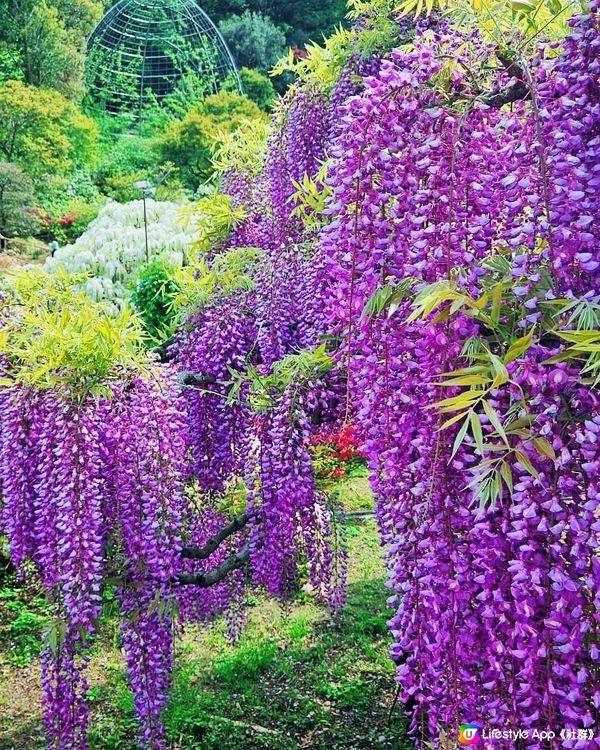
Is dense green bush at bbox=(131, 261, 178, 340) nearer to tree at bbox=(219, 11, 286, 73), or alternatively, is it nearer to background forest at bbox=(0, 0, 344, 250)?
background forest at bbox=(0, 0, 344, 250)

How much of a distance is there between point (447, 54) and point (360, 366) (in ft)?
2.62

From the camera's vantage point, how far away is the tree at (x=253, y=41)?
93.6 feet

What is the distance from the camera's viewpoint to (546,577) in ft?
5.42

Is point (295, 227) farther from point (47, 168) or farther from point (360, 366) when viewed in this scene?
point (47, 168)

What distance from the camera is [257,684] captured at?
5195 mm

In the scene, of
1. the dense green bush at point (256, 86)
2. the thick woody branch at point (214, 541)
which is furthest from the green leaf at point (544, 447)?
the dense green bush at point (256, 86)

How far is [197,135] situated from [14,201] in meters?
4.72

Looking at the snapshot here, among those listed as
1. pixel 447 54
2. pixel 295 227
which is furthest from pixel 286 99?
pixel 447 54

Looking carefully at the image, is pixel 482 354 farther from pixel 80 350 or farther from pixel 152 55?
pixel 152 55

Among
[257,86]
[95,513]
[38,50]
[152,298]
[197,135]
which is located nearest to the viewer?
[95,513]

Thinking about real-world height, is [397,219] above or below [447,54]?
below

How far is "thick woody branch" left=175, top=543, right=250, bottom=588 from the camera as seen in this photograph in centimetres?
423

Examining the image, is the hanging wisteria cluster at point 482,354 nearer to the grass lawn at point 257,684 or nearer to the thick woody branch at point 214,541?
the thick woody branch at point 214,541

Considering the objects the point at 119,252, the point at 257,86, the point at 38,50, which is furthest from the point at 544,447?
the point at 38,50
